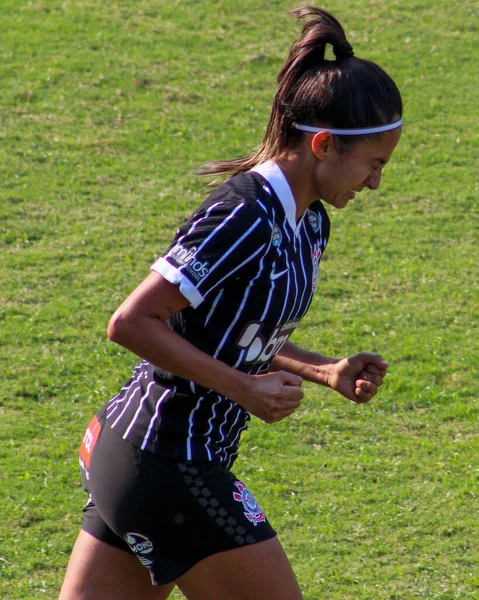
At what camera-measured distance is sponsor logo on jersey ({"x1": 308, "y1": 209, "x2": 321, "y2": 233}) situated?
3.22m

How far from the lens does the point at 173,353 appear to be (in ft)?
8.89

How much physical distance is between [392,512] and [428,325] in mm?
2012

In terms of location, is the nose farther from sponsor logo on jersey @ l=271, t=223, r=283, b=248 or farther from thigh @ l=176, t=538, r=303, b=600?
thigh @ l=176, t=538, r=303, b=600

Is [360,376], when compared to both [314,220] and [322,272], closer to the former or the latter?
[314,220]

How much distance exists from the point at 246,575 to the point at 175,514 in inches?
10.2

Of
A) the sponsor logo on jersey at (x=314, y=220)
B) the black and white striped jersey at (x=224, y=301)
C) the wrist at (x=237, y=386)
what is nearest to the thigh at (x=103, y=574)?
the black and white striped jersey at (x=224, y=301)

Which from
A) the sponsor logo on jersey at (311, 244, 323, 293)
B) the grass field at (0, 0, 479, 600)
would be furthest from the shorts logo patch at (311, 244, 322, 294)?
the grass field at (0, 0, 479, 600)

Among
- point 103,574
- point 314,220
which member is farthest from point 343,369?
point 103,574

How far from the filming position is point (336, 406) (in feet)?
18.8

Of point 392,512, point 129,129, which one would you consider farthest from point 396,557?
point 129,129

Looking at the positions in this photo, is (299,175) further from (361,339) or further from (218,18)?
(218,18)

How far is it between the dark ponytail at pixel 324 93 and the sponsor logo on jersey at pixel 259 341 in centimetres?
49

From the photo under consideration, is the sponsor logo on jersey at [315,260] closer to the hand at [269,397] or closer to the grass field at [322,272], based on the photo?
the grass field at [322,272]

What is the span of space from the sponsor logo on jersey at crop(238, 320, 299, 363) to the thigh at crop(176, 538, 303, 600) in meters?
0.53
